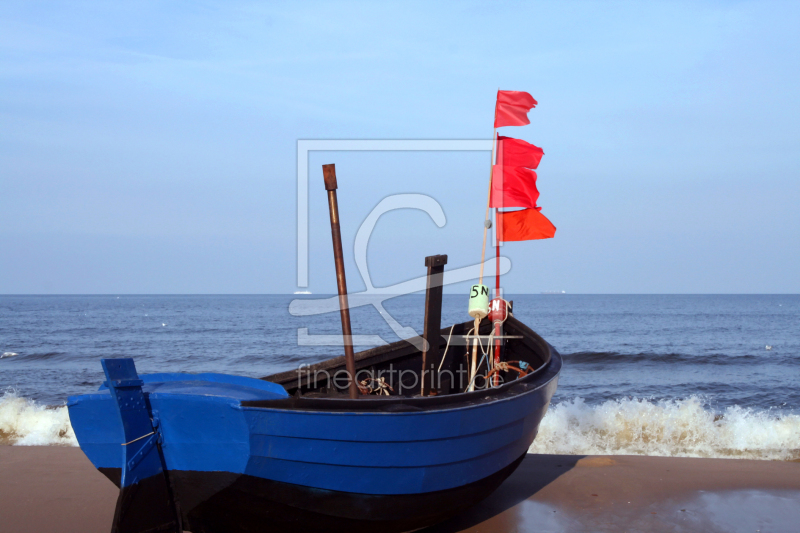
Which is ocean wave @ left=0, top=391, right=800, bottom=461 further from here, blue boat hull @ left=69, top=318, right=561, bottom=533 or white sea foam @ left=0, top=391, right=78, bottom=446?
blue boat hull @ left=69, top=318, right=561, bottom=533

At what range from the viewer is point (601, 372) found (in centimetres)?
1888

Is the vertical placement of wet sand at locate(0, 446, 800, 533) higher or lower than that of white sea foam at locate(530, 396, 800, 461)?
higher

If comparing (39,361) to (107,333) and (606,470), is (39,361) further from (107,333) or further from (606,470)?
(606,470)

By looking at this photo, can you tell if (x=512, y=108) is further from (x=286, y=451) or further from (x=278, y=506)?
(x=278, y=506)

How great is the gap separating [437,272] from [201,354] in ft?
70.2

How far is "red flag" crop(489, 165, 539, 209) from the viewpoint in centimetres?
680

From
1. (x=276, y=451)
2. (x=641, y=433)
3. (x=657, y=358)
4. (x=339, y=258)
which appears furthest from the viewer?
(x=657, y=358)

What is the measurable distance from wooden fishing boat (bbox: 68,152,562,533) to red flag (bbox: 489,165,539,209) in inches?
104

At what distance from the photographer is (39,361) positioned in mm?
21859

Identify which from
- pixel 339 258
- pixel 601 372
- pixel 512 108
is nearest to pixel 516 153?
pixel 512 108

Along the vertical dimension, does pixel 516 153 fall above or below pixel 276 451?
above

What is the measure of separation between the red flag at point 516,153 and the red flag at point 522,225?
0.55 m

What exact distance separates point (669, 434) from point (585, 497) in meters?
4.22

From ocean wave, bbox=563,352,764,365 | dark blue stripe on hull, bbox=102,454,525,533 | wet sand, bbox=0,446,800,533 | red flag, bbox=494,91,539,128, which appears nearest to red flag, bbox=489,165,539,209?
red flag, bbox=494,91,539,128
